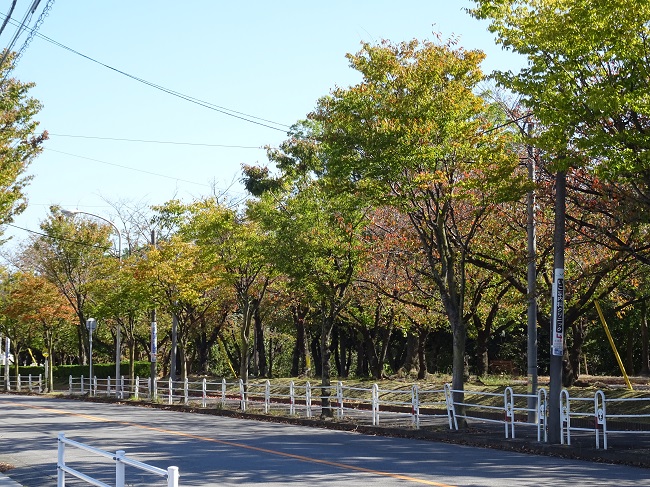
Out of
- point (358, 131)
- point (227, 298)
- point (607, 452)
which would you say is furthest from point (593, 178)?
Answer: point (227, 298)

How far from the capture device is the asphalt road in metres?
13.4

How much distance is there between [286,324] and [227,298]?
941 cm

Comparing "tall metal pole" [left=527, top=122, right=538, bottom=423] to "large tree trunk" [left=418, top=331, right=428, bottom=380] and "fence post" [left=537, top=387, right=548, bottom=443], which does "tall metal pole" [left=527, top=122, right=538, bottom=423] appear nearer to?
"fence post" [left=537, top=387, right=548, bottom=443]

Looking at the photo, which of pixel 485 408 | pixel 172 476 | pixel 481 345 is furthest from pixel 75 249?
pixel 172 476

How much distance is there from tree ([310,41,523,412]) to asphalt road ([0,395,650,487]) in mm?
5050

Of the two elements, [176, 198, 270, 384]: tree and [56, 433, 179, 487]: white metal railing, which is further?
[176, 198, 270, 384]: tree

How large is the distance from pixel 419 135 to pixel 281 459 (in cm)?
859

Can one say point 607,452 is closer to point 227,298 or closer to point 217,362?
point 227,298

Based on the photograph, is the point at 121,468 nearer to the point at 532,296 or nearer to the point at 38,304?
the point at 532,296

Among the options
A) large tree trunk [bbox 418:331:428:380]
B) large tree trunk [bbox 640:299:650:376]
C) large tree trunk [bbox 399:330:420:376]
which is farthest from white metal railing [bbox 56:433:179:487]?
large tree trunk [bbox 640:299:650:376]

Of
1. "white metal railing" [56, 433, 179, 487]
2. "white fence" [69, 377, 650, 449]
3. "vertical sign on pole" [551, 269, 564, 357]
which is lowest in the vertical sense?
"white fence" [69, 377, 650, 449]

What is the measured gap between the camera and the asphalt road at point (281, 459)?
529 inches

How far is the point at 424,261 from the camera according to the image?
31.2m

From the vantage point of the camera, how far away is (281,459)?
16.2m
